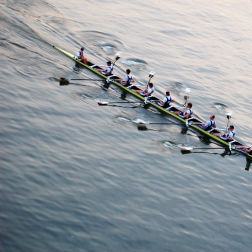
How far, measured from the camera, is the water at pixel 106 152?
22.4 m

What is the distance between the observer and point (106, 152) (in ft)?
91.5

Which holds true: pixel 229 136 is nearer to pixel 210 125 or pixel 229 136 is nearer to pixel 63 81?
pixel 210 125

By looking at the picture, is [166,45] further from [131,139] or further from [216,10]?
[131,139]

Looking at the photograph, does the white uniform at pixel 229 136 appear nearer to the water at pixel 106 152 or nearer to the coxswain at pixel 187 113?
the water at pixel 106 152

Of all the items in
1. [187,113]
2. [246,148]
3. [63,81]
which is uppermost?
[187,113]

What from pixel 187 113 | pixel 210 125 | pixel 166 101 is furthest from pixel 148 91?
pixel 210 125

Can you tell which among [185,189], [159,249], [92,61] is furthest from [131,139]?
[92,61]

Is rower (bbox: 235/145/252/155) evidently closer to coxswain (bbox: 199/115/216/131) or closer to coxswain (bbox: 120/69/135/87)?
coxswain (bbox: 199/115/216/131)

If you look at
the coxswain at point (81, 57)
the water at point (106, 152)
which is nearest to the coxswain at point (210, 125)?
the water at point (106, 152)

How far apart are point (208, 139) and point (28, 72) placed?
13.2m

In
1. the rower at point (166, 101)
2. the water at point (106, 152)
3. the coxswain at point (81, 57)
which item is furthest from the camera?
the coxswain at point (81, 57)

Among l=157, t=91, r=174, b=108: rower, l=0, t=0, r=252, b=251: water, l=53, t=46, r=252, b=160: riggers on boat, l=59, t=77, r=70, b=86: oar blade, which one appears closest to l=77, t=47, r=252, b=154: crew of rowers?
l=157, t=91, r=174, b=108: rower

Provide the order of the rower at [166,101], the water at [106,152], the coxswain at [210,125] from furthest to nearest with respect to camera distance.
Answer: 1. the rower at [166,101]
2. the coxswain at [210,125]
3. the water at [106,152]

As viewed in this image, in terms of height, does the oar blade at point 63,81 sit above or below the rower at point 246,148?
below
